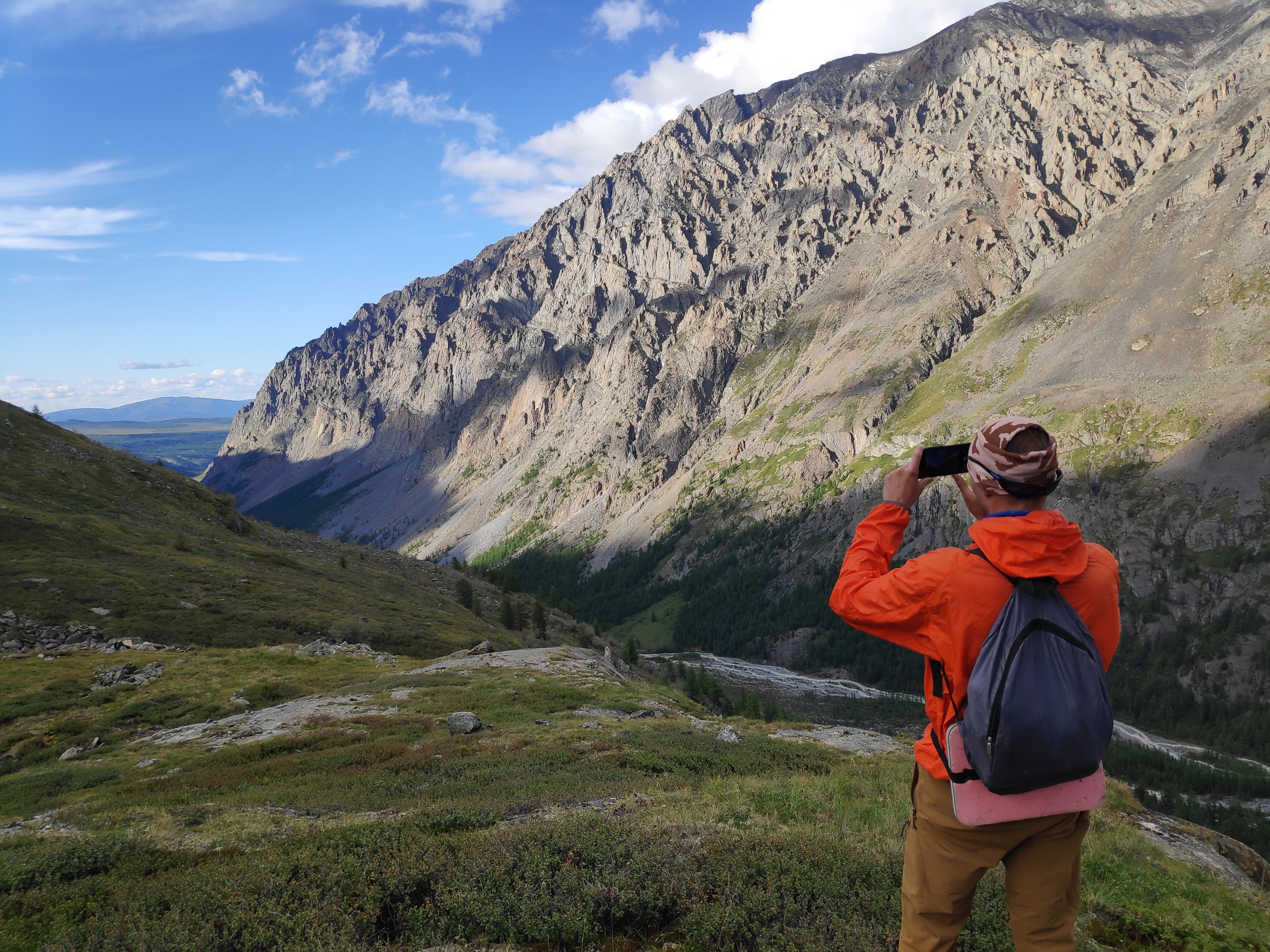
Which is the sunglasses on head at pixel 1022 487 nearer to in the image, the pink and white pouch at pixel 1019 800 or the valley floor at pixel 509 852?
the pink and white pouch at pixel 1019 800

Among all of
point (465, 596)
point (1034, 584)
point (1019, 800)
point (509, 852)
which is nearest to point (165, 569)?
point (465, 596)

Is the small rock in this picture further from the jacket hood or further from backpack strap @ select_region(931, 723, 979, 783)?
the jacket hood

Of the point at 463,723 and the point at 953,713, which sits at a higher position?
the point at 953,713

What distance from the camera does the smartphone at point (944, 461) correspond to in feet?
17.1

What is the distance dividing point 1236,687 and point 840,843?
16374cm

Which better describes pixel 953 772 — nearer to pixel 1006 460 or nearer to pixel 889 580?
pixel 889 580

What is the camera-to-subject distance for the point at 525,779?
48.5 feet

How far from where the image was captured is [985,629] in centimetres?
440

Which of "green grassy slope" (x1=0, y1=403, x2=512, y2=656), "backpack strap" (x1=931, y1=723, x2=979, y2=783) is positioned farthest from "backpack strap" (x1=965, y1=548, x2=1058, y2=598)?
"green grassy slope" (x1=0, y1=403, x2=512, y2=656)

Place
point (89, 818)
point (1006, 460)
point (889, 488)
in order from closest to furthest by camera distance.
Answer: point (1006, 460), point (889, 488), point (89, 818)

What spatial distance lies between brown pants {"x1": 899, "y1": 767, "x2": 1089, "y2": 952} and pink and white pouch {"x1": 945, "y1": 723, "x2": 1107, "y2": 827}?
0.62 feet

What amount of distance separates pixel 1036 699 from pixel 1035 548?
0.99 metres

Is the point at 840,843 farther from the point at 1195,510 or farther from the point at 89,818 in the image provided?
the point at 1195,510

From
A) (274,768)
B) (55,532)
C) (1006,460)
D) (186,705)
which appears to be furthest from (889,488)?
(55,532)
